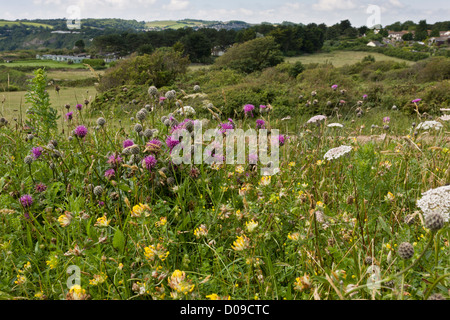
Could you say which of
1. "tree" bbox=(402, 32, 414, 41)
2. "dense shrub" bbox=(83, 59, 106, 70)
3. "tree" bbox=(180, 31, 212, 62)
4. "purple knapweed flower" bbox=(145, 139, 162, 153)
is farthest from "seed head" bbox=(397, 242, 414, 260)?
"tree" bbox=(402, 32, 414, 41)

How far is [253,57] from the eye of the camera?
20422mm

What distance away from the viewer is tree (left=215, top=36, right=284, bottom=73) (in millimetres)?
19422

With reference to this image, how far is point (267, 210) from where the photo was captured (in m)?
1.88

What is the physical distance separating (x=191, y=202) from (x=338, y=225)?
90cm

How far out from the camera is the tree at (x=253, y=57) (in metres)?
19.4

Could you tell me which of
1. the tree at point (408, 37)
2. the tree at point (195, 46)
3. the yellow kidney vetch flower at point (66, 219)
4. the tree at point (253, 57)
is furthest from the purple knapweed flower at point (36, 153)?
the tree at point (408, 37)

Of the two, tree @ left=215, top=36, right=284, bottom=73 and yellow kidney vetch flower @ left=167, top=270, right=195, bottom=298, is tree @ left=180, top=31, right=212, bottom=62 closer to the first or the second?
tree @ left=215, top=36, right=284, bottom=73

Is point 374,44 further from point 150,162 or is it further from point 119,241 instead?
point 119,241

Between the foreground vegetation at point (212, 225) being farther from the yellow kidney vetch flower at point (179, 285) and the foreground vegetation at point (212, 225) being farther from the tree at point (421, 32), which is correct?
the tree at point (421, 32)

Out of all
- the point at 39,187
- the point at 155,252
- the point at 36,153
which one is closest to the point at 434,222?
the point at 155,252
